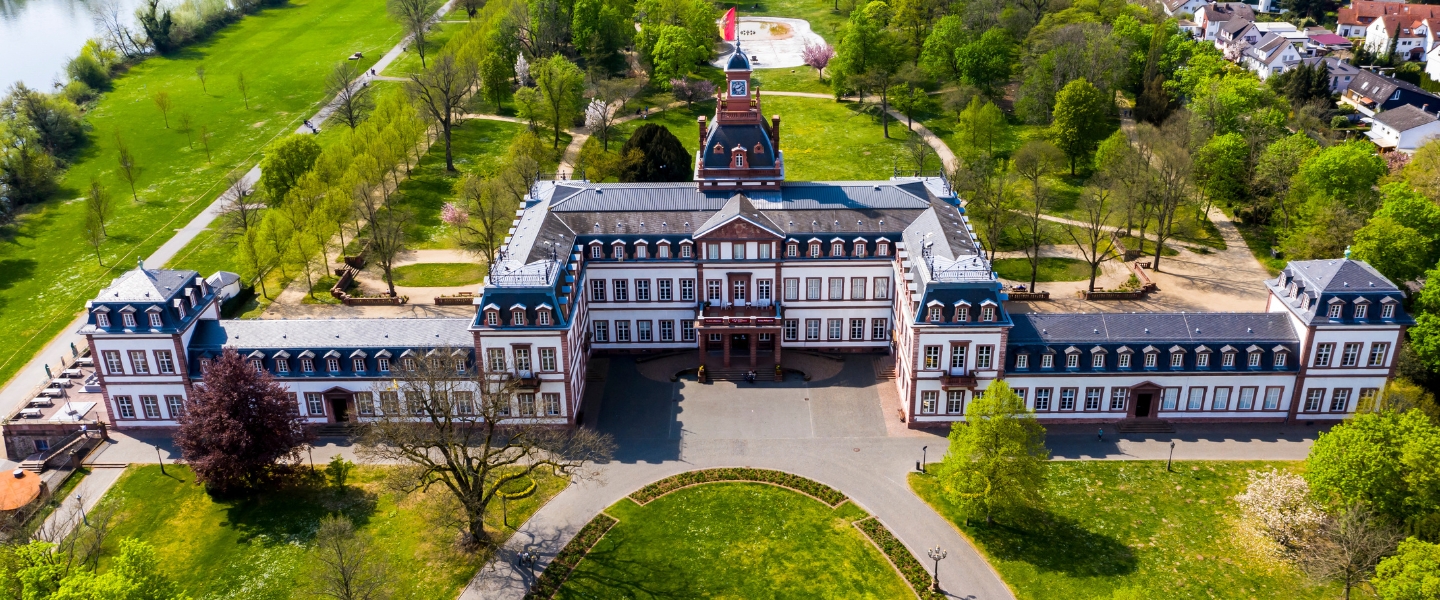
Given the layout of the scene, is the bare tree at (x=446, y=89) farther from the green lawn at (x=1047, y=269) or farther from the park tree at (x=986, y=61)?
the green lawn at (x=1047, y=269)

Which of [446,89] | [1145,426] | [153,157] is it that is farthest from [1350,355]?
[153,157]

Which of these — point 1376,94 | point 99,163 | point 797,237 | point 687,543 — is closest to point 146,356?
point 687,543

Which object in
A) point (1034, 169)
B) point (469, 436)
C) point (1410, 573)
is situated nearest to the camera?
point (1410, 573)

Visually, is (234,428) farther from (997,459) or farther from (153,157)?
(153,157)

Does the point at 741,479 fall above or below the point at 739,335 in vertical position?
below

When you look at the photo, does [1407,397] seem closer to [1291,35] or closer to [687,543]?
[687,543]

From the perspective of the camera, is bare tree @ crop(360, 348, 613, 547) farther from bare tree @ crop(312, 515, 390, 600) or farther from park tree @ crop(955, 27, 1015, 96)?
park tree @ crop(955, 27, 1015, 96)
